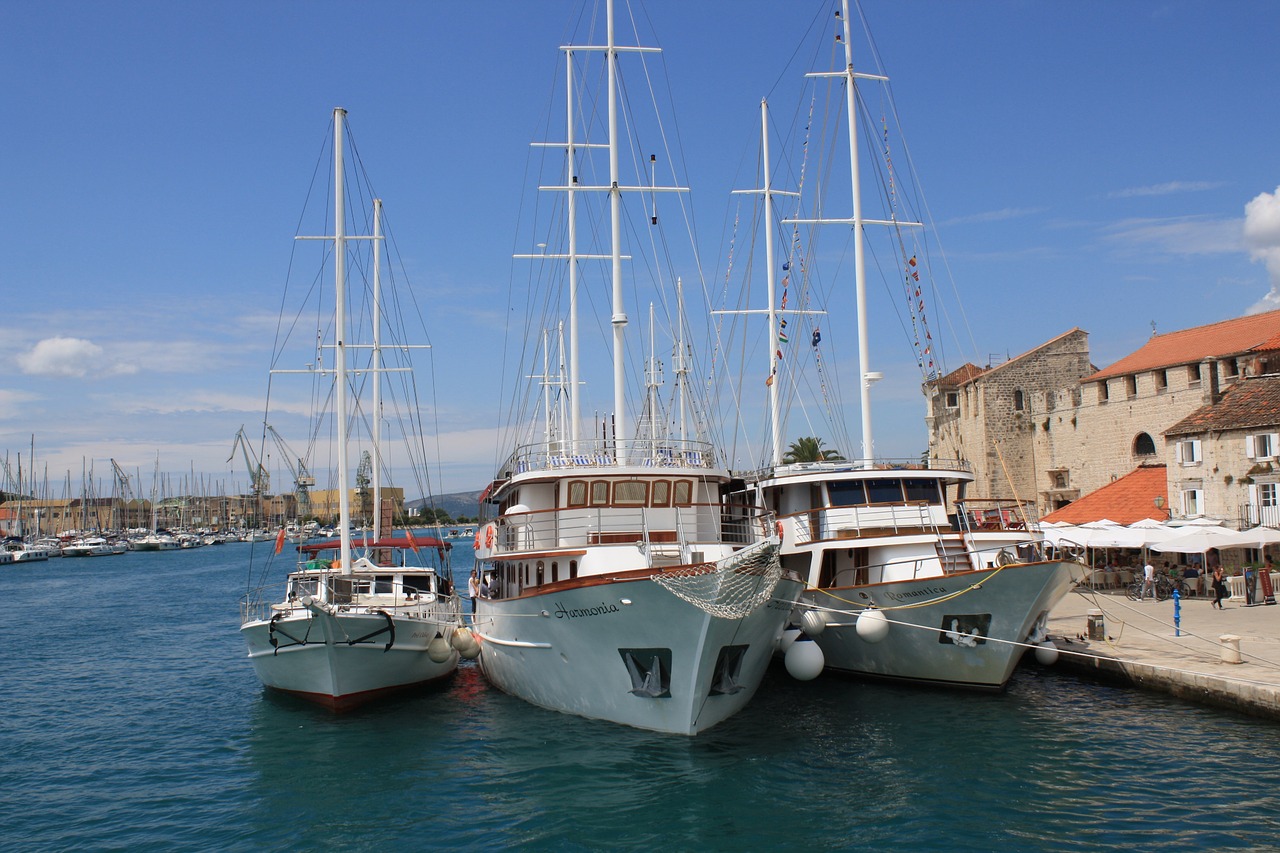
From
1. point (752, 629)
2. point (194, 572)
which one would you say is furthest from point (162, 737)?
point (194, 572)

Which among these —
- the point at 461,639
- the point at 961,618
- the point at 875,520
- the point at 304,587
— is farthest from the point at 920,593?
the point at 304,587

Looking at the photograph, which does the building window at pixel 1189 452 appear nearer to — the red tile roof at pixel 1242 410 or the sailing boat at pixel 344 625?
the red tile roof at pixel 1242 410

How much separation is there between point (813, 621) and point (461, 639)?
7626 mm

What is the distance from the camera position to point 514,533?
61.6 ft

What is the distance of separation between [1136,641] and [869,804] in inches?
428

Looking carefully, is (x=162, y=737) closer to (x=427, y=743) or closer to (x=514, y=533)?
(x=427, y=743)

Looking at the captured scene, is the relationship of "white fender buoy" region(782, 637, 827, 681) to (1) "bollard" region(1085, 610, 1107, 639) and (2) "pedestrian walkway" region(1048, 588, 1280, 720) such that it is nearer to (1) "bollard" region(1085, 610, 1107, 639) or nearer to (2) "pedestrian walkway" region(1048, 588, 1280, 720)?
(2) "pedestrian walkway" region(1048, 588, 1280, 720)

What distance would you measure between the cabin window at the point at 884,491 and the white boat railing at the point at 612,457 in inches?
143

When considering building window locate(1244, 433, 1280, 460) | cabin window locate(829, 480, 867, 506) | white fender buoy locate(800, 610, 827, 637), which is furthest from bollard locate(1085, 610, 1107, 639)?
building window locate(1244, 433, 1280, 460)

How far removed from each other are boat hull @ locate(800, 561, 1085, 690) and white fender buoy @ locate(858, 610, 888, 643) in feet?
2.35

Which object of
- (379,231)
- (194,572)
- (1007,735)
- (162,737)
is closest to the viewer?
(1007,735)

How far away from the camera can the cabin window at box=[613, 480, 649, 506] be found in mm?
17906

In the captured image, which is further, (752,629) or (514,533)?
(514,533)

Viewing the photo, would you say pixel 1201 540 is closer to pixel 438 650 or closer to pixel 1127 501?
pixel 1127 501
